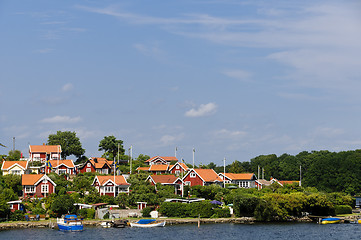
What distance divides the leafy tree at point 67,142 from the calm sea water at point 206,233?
5385 cm

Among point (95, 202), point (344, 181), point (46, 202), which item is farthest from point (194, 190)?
point (344, 181)

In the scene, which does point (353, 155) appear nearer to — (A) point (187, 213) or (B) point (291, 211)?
(B) point (291, 211)

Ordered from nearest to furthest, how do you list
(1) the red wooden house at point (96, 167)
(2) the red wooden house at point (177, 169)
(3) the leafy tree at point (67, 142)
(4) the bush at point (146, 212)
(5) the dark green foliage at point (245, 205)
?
1. (5) the dark green foliage at point (245, 205)
2. (4) the bush at point (146, 212)
3. (1) the red wooden house at point (96, 167)
4. (2) the red wooden house at point (177, 169)
5. (3) the leafy tree at point (67, 142)

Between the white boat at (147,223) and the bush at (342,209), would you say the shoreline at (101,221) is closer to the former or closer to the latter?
the white boat at (147,223)

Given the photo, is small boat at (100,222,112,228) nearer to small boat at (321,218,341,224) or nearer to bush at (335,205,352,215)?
small boat at (321,218,341,224)

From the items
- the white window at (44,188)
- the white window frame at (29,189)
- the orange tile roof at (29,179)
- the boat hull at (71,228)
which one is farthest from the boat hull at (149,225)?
the orange tile roof at (29,179)

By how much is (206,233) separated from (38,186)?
34024 mm

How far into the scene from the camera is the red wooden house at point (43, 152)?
118688 mm

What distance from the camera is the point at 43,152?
392 ft

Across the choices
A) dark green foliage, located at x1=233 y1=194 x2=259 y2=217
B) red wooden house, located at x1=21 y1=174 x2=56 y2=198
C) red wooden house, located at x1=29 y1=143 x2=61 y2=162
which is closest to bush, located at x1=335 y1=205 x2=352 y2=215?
dark green foliage, located at x1=233 y1=194 x2=259 y2=217

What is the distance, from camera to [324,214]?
9119 cm

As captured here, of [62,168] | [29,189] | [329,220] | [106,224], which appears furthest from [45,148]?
[329,220]

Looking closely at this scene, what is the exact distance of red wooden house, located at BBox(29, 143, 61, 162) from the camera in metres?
119

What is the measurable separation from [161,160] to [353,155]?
194ft
